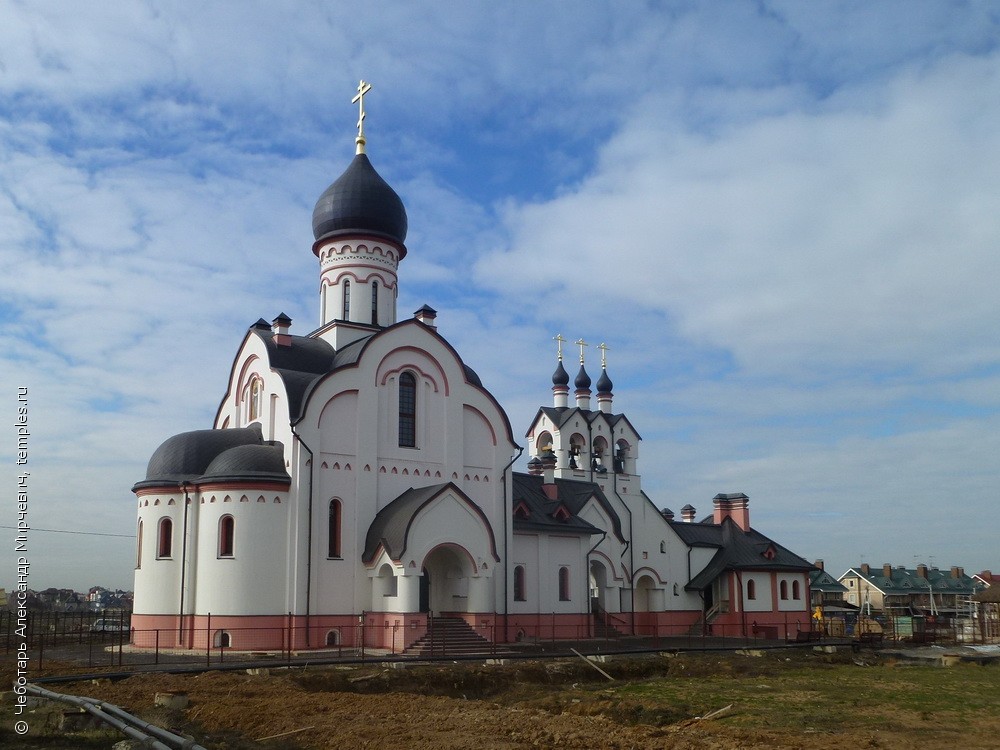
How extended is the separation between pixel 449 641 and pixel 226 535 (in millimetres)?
6845

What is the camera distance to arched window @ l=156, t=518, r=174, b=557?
26.8m

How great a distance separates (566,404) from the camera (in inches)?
1660

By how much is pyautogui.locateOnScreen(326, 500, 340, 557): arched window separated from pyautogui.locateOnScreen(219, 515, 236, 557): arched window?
2.65 metres

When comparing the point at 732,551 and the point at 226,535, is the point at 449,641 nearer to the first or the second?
the point at 226,535

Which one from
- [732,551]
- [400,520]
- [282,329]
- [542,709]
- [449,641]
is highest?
[282,329]

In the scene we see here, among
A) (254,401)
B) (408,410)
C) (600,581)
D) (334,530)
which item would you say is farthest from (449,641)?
(600,581)

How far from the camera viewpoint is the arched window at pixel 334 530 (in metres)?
26.9

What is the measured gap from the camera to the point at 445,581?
29.0m

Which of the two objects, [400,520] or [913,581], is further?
[913,581]

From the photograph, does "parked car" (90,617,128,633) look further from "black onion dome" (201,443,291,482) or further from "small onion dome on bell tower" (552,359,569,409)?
"small onion dome on bell tower" (552,359,569,409)

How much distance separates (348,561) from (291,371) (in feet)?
19.9

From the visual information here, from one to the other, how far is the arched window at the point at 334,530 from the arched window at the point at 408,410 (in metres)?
3.11

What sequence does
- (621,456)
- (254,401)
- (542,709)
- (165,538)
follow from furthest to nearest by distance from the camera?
(621,456) → (254,401) → (165,538) → (542,709)

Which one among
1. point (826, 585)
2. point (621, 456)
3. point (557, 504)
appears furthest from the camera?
point (826, 585)
